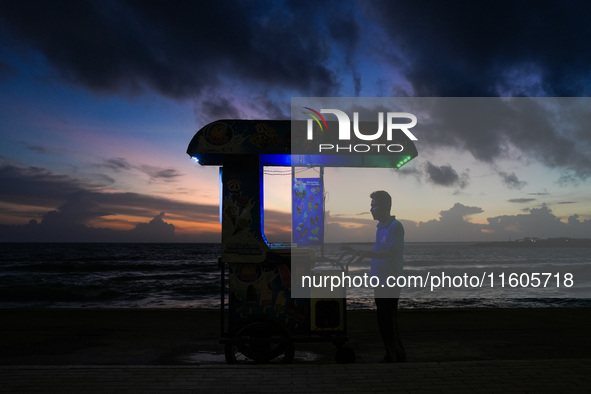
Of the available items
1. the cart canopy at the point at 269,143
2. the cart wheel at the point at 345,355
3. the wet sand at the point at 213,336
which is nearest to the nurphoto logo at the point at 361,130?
the cart canopy at the point at 269,143

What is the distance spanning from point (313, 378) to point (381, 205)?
2.49 meters

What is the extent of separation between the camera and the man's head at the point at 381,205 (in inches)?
229

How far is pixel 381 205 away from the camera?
5824 mm

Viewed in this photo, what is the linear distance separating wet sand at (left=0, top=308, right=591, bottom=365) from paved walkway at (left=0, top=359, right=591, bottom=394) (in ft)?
7.57

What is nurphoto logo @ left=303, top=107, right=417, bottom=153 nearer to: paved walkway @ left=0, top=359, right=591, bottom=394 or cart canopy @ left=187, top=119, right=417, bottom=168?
cart canopy @ left=187, top=119, right=417, bottom=168

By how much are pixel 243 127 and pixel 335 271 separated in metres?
2.33

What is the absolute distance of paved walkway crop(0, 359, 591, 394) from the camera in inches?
159

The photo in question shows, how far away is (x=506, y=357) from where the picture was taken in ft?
23.2

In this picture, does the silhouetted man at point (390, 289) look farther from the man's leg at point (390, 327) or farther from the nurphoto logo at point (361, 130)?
the nurphoto logo at point (361, 130)

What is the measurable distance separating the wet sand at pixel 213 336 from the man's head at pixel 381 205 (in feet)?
8.62

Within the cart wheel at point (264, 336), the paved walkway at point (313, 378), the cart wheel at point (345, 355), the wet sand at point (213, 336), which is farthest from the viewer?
the wet sand at point (213, 336)

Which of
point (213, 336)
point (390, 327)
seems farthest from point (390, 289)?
point (213, 336)

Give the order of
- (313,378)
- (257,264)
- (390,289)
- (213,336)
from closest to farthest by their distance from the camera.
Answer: (313,378) < (390,289) < (257,264) < (213,336)

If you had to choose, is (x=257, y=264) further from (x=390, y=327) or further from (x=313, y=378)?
(x=390, y=327)
